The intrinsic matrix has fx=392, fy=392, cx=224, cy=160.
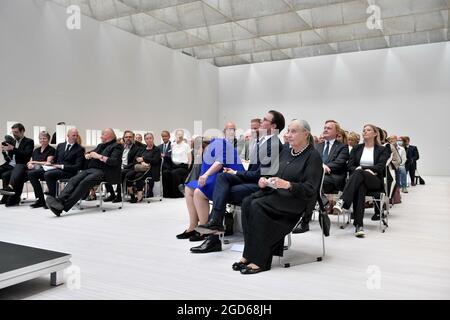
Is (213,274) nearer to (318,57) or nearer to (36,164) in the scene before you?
(36,164)

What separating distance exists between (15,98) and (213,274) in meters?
7.06

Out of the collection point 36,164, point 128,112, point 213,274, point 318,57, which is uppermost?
point 318,57

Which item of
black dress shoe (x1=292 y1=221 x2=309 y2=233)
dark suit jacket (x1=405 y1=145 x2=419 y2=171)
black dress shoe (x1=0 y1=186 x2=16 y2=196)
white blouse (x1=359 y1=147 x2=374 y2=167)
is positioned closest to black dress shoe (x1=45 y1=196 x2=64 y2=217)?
black dress shoe (x1=0 y1=186 x2=16 y2=196)

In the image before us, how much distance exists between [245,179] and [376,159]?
1964 mm

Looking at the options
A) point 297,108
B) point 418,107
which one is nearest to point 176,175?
point 297,108

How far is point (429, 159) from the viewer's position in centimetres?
1278

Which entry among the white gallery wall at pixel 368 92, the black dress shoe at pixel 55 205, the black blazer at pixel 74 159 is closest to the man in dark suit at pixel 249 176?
the black dress shoe at pixel 55 205

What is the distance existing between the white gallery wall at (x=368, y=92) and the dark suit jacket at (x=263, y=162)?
1065 cm

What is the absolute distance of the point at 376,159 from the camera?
482 cm

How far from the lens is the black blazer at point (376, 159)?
467 centimetres

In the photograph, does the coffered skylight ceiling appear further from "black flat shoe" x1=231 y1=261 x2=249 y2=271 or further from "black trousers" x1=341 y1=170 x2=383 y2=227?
"black flat shoe" x1=231 y1=261 x2=249 y2=271

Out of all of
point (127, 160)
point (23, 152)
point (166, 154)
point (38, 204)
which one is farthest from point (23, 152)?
point (166, 154)

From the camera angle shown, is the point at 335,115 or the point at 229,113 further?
the point at 229,113
